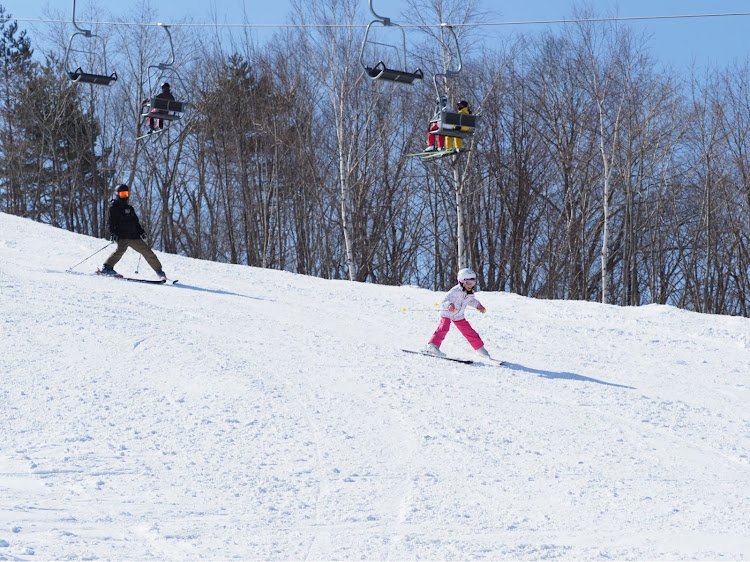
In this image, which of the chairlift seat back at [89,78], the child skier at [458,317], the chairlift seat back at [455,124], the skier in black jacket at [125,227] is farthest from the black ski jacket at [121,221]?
the child skier at [458,317]

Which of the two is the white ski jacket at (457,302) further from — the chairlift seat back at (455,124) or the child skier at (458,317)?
the chairlift seat back at (455,124)

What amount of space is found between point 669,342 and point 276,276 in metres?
7.38

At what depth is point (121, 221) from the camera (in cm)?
1216

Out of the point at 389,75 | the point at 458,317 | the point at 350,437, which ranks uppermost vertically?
the point at 389,75

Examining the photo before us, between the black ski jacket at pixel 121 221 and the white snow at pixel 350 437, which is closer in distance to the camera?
the white snow at pixel 350 437

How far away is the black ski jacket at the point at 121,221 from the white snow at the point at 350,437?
182 cm

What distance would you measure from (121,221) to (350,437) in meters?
7.96

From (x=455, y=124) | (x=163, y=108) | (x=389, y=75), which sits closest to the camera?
(x=389, y=75)

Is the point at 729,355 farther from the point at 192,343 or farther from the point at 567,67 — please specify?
the point at 567,67

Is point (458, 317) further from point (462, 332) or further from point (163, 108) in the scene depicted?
point (163, 108)

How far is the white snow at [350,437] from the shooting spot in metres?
4.09

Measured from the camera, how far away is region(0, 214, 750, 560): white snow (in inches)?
161

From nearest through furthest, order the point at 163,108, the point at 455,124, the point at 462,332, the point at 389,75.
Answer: the point at 462,332
the point at 389,75
the point at 455,124
the point at 163,108

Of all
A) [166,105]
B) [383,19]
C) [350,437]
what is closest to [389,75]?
[383,19]
